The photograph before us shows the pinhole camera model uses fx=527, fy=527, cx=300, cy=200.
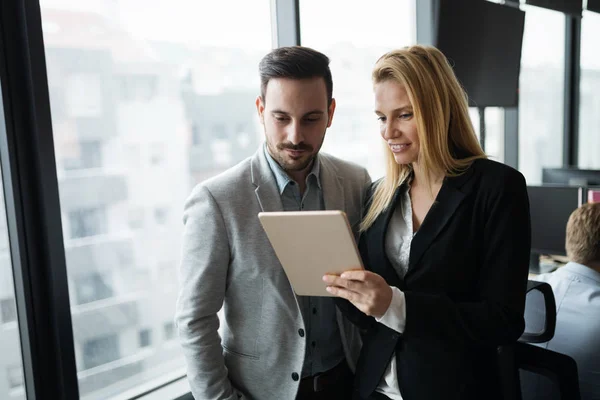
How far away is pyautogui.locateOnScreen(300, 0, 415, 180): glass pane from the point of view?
2822 millimetres

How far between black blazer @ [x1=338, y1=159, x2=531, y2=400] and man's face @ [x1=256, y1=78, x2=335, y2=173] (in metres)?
0.33

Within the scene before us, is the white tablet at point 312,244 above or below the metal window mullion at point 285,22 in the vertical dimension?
below

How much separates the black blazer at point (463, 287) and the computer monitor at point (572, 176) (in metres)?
2.49

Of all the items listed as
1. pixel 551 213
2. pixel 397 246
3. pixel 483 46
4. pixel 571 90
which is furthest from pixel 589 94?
pixel 397 246

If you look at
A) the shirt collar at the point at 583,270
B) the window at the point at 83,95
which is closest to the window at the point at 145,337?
the window at the point at 83,95

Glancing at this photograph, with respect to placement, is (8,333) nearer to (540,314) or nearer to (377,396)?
(377,396)

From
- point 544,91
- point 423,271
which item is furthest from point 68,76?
point 544,91

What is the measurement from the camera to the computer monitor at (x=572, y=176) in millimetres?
3359

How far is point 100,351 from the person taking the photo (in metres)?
1.99

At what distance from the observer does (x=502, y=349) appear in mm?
1554

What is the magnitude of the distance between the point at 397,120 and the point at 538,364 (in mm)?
880

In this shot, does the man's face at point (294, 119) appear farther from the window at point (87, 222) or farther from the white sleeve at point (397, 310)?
the window at point (87, 222)

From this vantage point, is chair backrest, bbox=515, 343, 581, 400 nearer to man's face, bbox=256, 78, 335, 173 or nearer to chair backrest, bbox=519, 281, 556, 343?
chair backrest, bbox=519, 281, 556, 343

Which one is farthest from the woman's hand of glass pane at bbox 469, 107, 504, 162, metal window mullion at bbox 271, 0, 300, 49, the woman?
glass pane at bbox 469, 107, 504, 162
